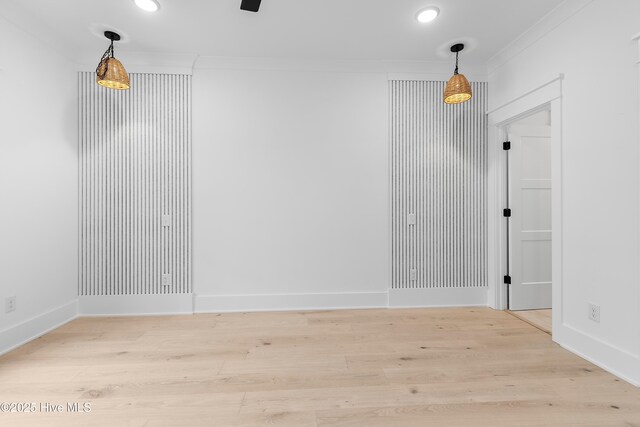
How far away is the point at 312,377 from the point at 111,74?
2.92 m

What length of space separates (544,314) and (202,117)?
419 centimetres

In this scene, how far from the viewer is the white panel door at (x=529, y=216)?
11.0 ft

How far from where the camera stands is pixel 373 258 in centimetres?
345

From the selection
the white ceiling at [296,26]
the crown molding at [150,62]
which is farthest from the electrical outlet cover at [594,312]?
the crown molding at [150,62]

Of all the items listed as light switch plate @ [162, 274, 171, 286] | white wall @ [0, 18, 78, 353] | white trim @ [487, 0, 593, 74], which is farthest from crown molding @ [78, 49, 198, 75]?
white trim @ [487, 0, 593, 74]

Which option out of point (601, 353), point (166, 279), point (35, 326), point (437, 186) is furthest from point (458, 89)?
point (35, 326)

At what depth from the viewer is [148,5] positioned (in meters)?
2.46

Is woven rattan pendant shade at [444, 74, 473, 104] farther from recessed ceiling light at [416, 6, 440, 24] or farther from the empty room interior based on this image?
recessed ceiling light at [416, 6, 440, 24]

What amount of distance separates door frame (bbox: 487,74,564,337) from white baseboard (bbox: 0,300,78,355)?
4.38 metres

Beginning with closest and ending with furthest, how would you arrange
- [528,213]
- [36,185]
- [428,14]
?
[428,14] < [36,185] < [528,213]

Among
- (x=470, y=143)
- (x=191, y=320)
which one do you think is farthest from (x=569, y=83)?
(x=191, y=320)

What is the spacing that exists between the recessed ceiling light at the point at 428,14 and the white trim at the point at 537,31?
0.94m

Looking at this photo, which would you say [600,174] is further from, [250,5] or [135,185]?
[135,185]

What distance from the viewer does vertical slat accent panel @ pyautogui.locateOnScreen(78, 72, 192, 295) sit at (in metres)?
3.21
